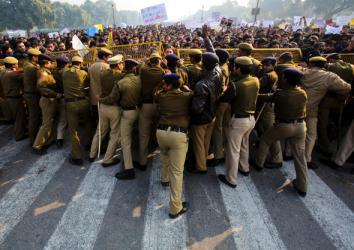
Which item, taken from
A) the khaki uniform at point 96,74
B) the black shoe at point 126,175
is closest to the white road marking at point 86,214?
the black shoe at point 126,175

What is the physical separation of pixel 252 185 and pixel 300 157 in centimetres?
104

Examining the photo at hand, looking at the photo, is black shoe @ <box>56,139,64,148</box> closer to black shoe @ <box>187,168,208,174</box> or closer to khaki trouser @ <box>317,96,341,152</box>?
black shoe @ <box>187,168,208,174</box>

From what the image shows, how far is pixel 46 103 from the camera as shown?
20.2 ft

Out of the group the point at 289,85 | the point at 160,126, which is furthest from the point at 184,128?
the point at 289,85

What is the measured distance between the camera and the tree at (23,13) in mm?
63094

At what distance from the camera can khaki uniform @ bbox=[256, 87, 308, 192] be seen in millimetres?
4434

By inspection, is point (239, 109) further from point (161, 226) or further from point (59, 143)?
point (59, 143)

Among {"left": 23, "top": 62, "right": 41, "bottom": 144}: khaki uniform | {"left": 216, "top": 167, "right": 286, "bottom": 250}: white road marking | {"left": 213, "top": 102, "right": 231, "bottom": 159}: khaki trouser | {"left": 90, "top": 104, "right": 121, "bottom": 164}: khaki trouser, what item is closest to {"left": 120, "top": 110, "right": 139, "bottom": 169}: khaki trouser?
{"left": 90, "top": 104, "right": 121, "bottom": 164}: khaki trouser

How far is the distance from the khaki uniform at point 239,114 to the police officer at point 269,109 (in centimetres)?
72

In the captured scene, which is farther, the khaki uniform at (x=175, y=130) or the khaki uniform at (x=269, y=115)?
the khaki uniform at (x=269, y=115)

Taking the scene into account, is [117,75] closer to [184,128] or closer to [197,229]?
[184,128]

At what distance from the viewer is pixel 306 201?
4.61 m

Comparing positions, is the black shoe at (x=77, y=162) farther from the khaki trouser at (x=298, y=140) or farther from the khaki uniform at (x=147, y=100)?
the khaki trouser at (x=298, y=140)

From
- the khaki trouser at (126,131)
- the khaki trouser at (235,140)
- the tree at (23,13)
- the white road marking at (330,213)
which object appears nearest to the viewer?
the white road marking at (330,213)
